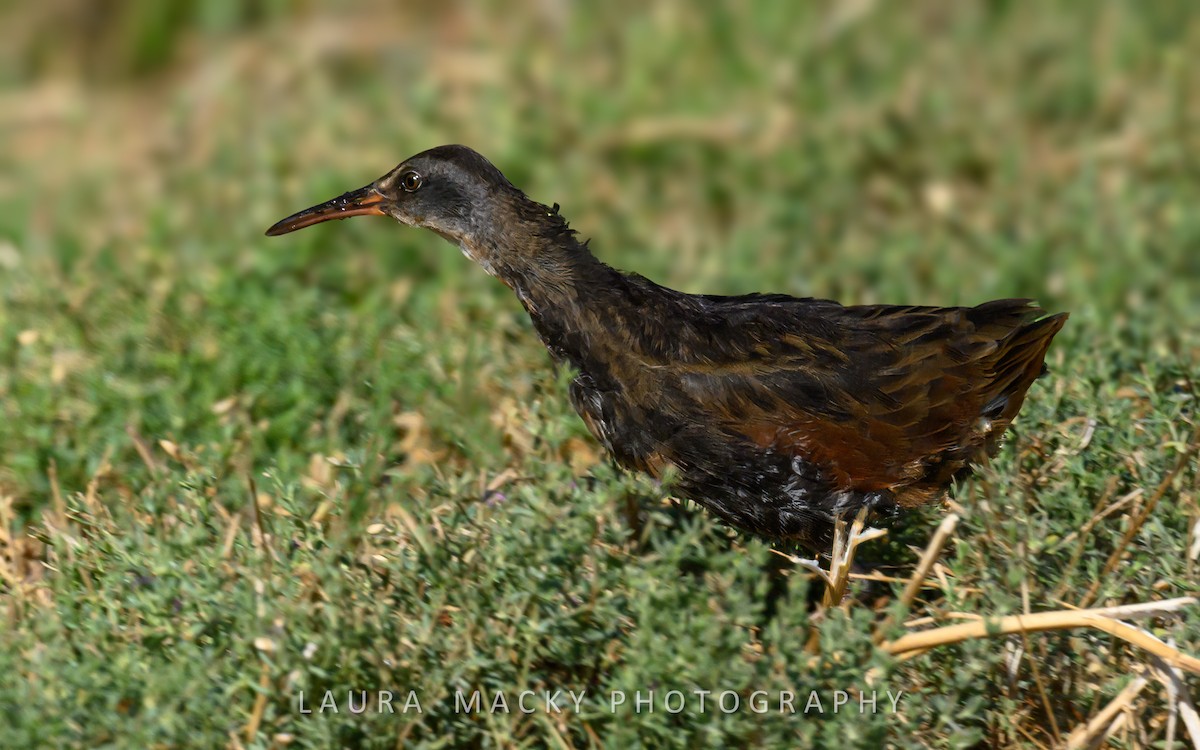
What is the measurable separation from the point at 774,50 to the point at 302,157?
216 cm

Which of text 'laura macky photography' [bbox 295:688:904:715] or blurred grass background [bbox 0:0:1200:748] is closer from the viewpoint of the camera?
text 'laura macky photography' [bbox 295:688:904:715]

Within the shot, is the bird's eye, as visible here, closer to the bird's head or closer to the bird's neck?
the bird's head

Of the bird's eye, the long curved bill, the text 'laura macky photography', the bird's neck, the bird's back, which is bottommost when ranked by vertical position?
the text 'laura macky photography'

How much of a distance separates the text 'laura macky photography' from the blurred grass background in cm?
3

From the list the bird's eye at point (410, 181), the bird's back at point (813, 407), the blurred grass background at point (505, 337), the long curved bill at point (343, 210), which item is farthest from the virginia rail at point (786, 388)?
the long curved bill at point (343, 210)

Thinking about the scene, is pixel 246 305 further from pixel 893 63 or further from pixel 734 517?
pixel 893 63

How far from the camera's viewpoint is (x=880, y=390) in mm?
3473

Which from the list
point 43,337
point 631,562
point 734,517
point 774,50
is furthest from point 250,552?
point 774,50

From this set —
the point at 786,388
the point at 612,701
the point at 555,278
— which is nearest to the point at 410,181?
the point at 555,278

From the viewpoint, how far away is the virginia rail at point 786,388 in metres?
3.42

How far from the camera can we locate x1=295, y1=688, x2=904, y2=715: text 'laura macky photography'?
9.09ft

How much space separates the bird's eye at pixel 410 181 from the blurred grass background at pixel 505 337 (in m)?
0.60

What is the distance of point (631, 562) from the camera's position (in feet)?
10.7

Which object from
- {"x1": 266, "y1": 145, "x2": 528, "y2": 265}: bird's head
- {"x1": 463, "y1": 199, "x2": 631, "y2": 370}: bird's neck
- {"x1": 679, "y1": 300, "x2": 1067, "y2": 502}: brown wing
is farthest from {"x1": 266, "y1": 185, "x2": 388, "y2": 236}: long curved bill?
{"x1": 679, "y1": 300, "x2": 1067, "y2": 502}: brown wing
